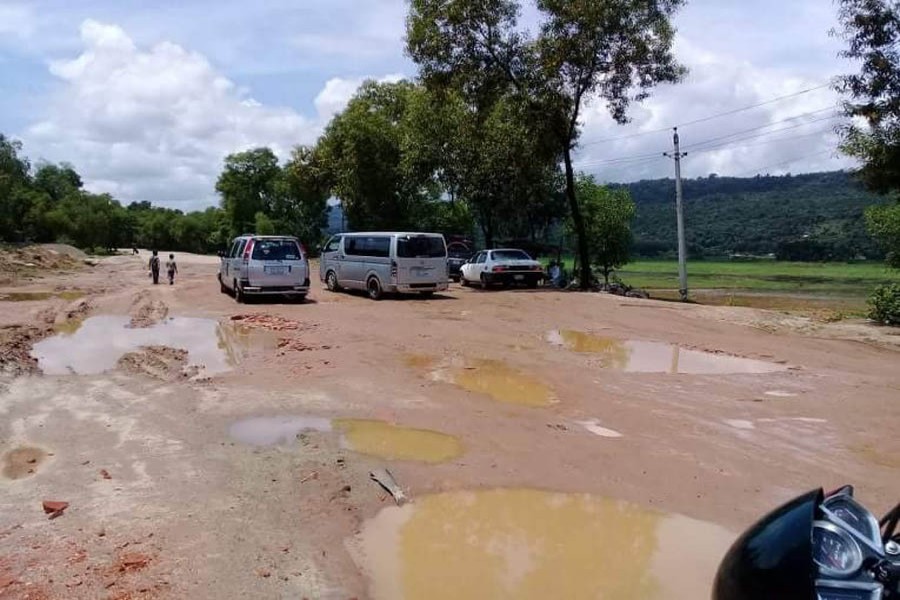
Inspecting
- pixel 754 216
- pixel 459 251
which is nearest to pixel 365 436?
pixel 459 251

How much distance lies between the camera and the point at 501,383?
1009 centimetres

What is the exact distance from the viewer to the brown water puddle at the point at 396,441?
6727 millimetres

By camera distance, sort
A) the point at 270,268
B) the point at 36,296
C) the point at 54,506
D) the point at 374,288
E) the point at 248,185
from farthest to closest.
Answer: the point at 248,185 → the point at 36,296 → the point at 374,288 → the point at 270,268 → the point at 54,506

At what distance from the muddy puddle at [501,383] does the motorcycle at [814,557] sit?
6.57 meters

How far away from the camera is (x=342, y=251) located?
23.0 metres

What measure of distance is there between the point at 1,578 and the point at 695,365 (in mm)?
9702

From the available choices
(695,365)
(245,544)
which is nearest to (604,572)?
(245,544)

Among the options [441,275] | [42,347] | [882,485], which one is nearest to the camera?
[882,485]

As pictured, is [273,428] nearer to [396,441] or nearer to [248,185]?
[396,441]

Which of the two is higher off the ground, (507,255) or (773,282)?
(507,255)

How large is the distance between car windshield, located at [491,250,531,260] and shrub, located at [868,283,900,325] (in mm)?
12580

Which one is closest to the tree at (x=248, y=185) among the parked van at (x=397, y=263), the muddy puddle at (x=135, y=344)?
the parked van at (x=397, y=263)

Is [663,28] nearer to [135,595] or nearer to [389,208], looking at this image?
[389,208]

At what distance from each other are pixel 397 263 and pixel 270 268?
11.3ft
